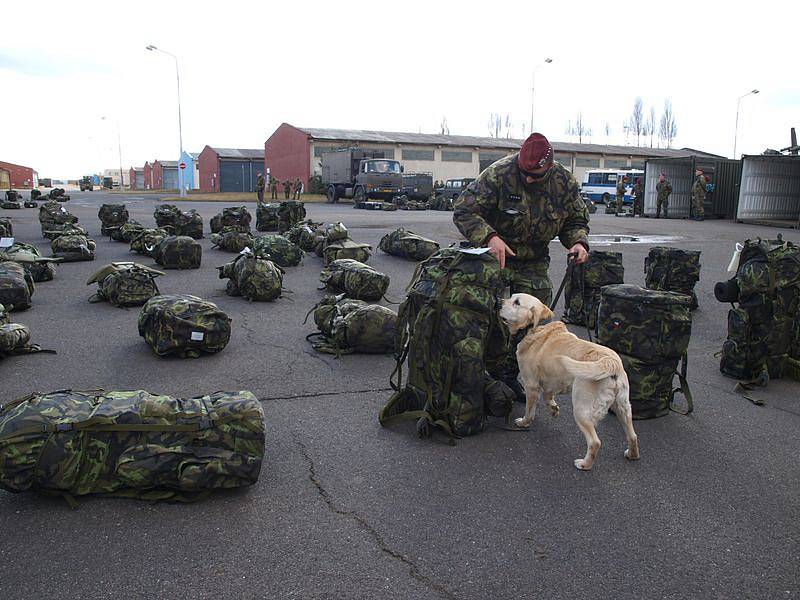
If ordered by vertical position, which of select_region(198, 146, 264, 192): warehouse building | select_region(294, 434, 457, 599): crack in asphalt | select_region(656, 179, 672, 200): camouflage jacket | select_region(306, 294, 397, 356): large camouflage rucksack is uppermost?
select_region(198, 146, 264, 192): warehouse building

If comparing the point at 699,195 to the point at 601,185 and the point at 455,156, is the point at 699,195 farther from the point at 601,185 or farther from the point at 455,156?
the point at 455,156

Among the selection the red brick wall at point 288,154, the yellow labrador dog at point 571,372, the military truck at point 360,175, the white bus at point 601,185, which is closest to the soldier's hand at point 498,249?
the yellow labrador dog at point 571,372

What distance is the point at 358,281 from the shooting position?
8297 millimetres

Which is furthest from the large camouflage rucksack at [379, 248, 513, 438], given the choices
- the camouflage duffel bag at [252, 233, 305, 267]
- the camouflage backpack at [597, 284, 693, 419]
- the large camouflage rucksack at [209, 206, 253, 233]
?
the large camouflage rucksack at [209, 206, 253, 233]

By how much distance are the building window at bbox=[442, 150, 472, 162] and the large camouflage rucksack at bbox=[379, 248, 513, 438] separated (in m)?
49.6

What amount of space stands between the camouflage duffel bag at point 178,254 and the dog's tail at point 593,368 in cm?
878

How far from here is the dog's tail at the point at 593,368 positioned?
3529mm

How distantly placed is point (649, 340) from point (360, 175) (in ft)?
93.6

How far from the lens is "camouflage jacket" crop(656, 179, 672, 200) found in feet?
82.7

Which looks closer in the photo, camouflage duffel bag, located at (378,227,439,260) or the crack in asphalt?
the crack in asphalt

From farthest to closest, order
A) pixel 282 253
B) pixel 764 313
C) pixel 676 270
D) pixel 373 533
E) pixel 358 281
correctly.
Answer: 1. pixel 282 253
2. pixel 358 281
3. pixel 676 270
4. pixel 764 313
5. pixel 373 533

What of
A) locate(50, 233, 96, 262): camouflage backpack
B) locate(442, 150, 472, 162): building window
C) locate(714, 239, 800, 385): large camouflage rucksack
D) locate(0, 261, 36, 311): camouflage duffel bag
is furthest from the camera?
locate(442, 150, 472, 162): building window

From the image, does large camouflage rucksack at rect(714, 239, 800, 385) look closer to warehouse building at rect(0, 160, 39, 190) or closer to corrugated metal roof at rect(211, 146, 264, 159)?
corrugated metal roof at rect(211, 146, 264, 159)

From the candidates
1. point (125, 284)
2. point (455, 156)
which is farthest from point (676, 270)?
point (455, 156)
